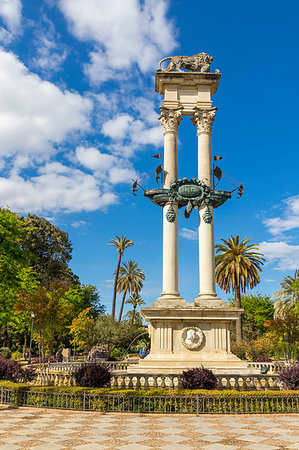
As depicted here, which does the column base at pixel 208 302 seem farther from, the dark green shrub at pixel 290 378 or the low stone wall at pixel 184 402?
the low stone wall at pixel 184 402

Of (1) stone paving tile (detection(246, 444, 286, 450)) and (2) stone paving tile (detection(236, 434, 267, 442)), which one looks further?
(2) stone paving tile (detection(236, 434, 267, 442))

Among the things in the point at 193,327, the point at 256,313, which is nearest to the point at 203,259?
the point at 193,327

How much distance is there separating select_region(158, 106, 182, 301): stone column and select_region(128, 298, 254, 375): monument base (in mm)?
1155

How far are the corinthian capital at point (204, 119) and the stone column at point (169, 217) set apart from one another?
1147 millimetres

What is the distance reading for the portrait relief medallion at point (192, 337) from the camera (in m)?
20.0

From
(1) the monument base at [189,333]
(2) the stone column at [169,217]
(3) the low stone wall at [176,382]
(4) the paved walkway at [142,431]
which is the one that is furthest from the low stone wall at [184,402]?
(2) the stone column at [169,217]

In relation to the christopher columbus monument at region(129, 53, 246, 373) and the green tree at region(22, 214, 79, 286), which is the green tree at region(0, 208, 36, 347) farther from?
the green tree at region(22, 214, 79, 286)

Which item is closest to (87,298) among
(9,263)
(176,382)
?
(9,263)

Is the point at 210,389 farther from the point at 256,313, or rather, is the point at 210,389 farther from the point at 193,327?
the point at 256,313

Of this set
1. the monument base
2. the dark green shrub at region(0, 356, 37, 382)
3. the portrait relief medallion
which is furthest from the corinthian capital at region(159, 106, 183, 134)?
the dark green shrub at region(0, 356, 37, 382)

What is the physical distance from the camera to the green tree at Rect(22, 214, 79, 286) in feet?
208

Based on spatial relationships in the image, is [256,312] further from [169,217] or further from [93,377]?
[93,377]

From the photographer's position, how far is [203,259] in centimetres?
2262

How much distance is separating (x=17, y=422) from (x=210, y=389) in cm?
679
